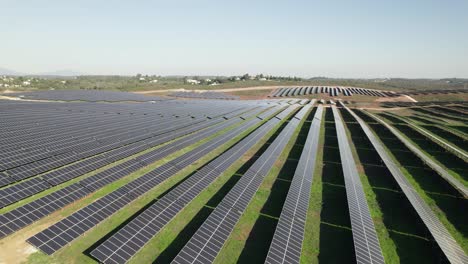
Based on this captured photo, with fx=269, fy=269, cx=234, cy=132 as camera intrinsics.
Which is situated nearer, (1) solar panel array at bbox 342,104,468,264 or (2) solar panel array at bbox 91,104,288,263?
(2) solar panel array at bbox 91,104,288,263

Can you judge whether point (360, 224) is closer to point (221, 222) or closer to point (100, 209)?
point (221, 222)

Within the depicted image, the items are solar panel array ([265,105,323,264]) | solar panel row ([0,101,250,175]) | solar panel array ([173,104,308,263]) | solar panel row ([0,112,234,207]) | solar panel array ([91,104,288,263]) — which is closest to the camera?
solar panel array ([91,104,288,263])

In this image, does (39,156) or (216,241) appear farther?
(39,156)

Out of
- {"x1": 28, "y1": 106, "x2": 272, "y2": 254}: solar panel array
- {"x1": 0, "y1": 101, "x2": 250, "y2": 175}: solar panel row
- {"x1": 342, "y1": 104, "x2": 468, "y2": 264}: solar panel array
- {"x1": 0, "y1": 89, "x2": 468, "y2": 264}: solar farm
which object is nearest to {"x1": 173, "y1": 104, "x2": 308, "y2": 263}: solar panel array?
{"x1": 0, "y1": 89, "x2": 468, "y2": 264}: solar farm

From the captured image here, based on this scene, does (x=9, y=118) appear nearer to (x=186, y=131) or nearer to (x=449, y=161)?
(x=186, y=131)

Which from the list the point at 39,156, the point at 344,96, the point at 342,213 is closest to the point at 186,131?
the point at 39,156

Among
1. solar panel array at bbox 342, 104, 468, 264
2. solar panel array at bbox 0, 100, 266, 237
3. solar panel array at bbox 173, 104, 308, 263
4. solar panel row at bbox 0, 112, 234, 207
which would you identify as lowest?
solar panel array at bbox 342, 104, 468, 264

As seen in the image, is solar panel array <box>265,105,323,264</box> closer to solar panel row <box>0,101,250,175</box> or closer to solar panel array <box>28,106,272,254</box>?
solar panel array <box>28,106,272,254</box>
